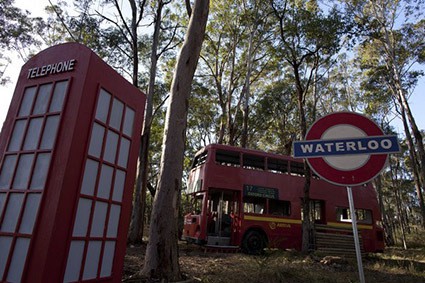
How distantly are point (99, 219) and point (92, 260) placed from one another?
472mm

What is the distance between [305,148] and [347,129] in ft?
1.33

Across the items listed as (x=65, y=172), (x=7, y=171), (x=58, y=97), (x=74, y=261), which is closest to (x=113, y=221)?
(x=74, y=261)

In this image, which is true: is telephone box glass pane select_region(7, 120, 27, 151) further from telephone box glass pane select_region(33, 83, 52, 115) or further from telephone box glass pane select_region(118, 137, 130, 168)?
telephone box glass pane select_region(118, 137, 130, 168)

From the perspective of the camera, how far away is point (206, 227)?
1003 cm

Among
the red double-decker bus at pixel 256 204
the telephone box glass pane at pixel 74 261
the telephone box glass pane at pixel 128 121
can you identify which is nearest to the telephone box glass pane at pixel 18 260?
the telephone box glass pane at pixel 74 261

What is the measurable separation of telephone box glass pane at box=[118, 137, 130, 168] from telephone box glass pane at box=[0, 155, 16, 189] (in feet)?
3.98

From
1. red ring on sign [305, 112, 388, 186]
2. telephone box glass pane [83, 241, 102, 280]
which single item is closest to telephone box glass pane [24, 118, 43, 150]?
telephone box glass pane [83, 241, 102, 280]

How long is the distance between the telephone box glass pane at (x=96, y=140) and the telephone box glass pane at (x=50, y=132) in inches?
15.9

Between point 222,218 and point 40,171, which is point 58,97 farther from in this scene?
point 222,218

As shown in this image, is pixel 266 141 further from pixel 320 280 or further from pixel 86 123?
pixel 86 123

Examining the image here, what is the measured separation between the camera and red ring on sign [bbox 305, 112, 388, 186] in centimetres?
235

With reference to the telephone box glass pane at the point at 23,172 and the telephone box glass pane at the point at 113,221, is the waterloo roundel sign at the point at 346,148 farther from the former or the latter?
the telephone box glass pane at the point at 23,172

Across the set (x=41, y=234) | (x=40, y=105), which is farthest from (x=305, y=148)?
(x=40, y=105)

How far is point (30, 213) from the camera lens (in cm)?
305
